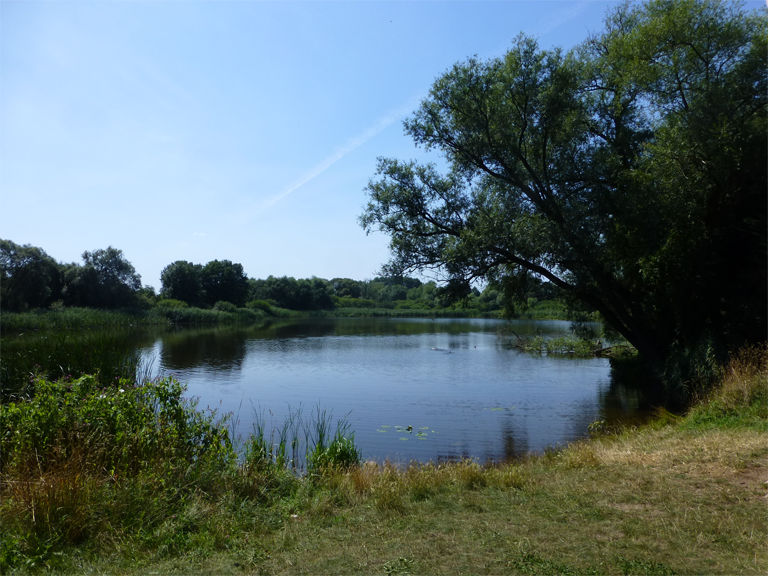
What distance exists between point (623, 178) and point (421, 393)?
9.37 m

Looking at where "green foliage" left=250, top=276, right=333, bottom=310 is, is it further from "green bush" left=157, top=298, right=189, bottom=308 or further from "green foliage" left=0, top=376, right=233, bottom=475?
"green foliage" left=0, top=376, right=233, bottom=475

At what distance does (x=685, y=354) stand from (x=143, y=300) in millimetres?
60779

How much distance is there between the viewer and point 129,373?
12039 mm

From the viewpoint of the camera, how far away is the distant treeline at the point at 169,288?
1834 cm

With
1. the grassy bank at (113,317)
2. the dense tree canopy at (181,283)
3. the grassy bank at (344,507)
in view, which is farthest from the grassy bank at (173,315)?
the grassy bank at (344,507)

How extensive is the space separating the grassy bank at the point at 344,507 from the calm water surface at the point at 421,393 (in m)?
3.56

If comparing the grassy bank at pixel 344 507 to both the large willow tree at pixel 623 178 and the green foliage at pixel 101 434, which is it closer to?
the green foliage at pixel 101 434

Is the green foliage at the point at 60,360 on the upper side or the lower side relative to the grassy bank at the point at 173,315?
lower

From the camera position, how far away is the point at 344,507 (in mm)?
5230

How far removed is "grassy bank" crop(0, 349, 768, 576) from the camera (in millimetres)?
3742

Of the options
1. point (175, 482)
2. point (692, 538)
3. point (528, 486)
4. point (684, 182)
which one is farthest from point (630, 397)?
point (175, 482)

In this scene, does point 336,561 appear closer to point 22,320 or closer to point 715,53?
point 715,53

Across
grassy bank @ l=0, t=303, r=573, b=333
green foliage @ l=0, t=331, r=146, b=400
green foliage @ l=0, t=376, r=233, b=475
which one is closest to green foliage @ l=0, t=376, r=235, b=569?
green foliage @ l=0, t=376, r=233, b=475

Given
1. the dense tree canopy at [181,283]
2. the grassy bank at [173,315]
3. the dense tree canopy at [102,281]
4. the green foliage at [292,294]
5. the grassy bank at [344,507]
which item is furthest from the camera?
the green foliage at [292,294]
